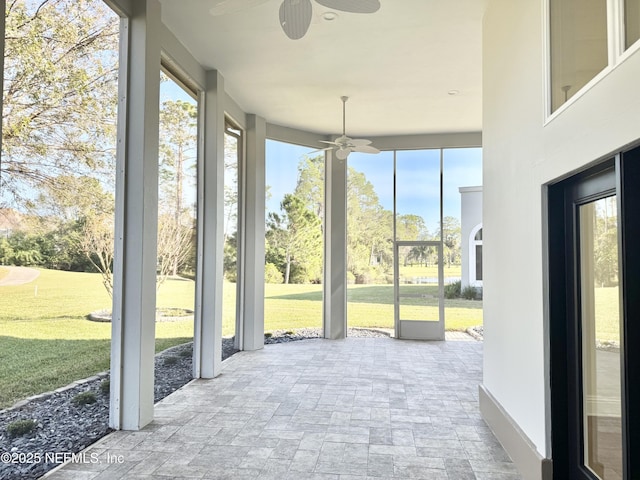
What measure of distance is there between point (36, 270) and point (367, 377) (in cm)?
383

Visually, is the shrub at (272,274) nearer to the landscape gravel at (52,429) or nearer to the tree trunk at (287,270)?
the tree trunk at (287,270)

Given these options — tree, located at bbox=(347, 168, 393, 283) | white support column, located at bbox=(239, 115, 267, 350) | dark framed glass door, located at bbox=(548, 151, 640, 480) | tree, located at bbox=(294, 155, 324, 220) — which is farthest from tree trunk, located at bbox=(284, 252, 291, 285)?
dark framed glass door, located at bbox=(548, 151, 640, 480)

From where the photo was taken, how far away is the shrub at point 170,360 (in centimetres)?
450

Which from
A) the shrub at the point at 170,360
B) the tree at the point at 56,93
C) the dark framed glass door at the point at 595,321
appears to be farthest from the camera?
the shrub at the point at 170,360

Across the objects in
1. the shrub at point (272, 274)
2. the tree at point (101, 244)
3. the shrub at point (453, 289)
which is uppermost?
the tree at point (101, 244)

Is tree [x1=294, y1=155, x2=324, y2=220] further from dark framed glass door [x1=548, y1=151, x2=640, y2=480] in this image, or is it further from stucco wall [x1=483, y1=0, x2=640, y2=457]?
dark framed glass door [x1=548, y1=151, x2=640, y2=480]

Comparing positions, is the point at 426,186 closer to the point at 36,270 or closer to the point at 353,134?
the point at 353,134

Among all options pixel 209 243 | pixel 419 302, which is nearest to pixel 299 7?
pixel 209 243

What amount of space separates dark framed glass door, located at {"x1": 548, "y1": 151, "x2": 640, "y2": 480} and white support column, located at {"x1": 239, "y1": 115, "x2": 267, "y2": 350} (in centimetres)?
484

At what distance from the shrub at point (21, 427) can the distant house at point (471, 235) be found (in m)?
7.08

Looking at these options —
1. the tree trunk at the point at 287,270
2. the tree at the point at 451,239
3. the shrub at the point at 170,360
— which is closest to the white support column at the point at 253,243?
the tree trunk at the point at 287,270

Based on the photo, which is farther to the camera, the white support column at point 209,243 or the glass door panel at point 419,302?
the glass door panel at point 419,302

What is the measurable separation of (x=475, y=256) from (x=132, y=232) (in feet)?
21.0

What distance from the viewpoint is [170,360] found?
463 centimetres
